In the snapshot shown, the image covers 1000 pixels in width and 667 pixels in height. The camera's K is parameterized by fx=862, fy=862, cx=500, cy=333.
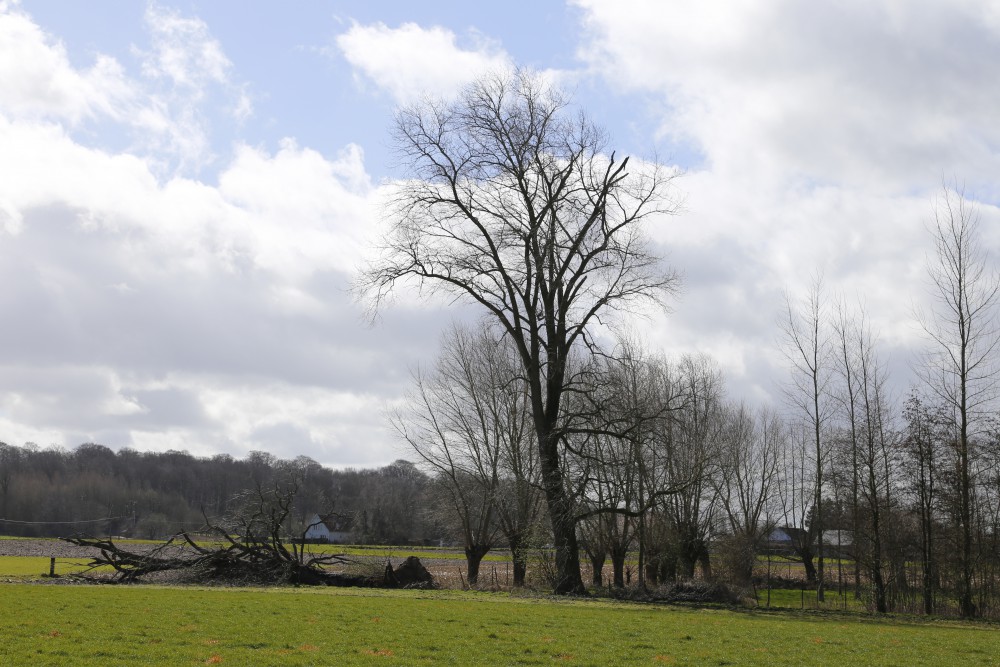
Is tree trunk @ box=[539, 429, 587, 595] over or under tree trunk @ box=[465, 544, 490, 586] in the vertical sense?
over

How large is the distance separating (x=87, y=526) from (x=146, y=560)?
266 ft

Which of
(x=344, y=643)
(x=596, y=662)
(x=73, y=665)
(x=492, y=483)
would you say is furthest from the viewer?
(x=492, y=483)

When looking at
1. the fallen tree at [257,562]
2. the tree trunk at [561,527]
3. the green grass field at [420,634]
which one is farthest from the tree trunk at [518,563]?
the green grass field at [420,634]

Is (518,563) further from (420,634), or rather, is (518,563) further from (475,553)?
(420,634)

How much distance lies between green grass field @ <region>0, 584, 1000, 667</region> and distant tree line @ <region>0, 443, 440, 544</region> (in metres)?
51.6

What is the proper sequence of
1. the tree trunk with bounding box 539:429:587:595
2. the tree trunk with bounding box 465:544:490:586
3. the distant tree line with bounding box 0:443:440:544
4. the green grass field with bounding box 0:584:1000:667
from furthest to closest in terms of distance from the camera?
the distant tree line with bounding box 0:443:440:544 → the tree trunk with bounding box 465:544:490:586 → the tree trunk with bounding box 539:429:587:595 → the green grass field with bounding box 0:584:1000:667

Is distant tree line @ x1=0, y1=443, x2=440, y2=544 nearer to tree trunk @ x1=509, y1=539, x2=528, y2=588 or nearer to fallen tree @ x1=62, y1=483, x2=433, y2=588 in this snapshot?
tree trunk @ x1=509, y1=539, x2=528, y2=588

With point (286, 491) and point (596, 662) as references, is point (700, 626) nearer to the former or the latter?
point (596, 662)

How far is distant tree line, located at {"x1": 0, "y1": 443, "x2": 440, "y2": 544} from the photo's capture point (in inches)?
3413

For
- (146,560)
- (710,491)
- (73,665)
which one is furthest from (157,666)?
(710,491)

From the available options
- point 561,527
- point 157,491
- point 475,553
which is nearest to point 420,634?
point 561,527

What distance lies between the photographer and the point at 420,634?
14.1 m

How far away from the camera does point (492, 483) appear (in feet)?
125

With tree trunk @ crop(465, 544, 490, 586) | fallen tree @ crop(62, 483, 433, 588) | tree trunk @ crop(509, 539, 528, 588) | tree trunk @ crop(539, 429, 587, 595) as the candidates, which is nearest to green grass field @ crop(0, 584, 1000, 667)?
tree trunk @ crop(539, 429, 587, 595)
